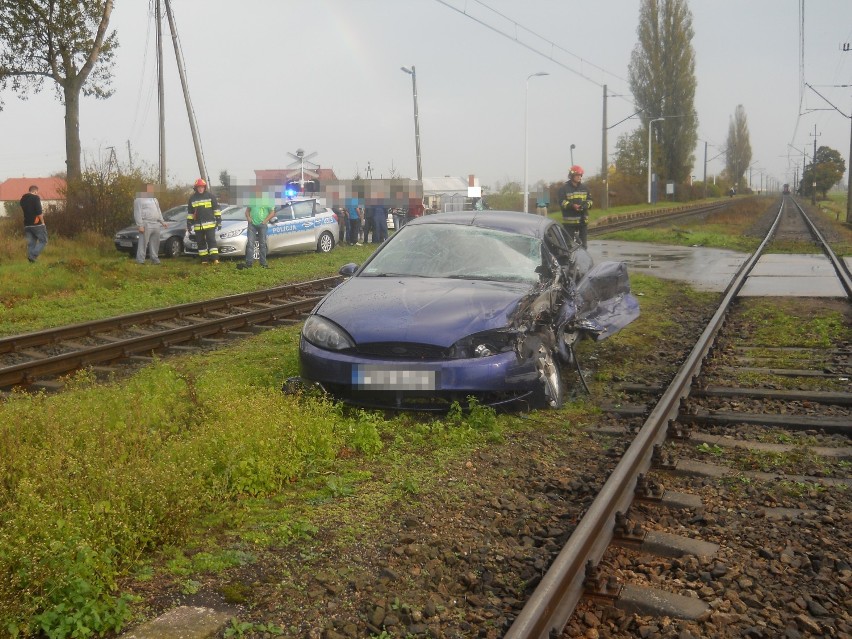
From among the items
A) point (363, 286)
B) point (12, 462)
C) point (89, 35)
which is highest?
point (89, 35)

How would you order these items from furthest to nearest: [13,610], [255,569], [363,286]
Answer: [363,286], [255,569], [13,610]

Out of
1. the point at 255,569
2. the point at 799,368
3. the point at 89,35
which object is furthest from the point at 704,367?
the point at 89,35

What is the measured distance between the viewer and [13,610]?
3.09 m

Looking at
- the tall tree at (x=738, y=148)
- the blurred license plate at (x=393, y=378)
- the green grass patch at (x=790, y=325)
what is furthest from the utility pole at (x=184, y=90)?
the tall tree at (x=738, y=148)

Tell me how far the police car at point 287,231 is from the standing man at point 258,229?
0.50 feet

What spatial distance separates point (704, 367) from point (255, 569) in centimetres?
549

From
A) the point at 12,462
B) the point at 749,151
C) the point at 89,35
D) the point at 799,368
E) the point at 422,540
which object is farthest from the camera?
the point at 749,151

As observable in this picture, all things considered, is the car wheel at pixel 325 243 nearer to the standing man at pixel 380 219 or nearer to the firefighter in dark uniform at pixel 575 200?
the standing man at pixel 380 219

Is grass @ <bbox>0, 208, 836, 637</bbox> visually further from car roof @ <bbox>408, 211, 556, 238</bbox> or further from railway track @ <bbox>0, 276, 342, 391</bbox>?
car roof @ <bbox>408, 211, 556, 238</bbox>

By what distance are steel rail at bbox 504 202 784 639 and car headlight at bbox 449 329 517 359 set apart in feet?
3.69

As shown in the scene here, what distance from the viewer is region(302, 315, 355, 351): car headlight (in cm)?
619

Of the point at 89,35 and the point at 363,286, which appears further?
the point at 89,35

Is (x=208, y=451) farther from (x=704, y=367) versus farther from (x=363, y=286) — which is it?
(x=704, y=367)

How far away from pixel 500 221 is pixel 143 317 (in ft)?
18.2
